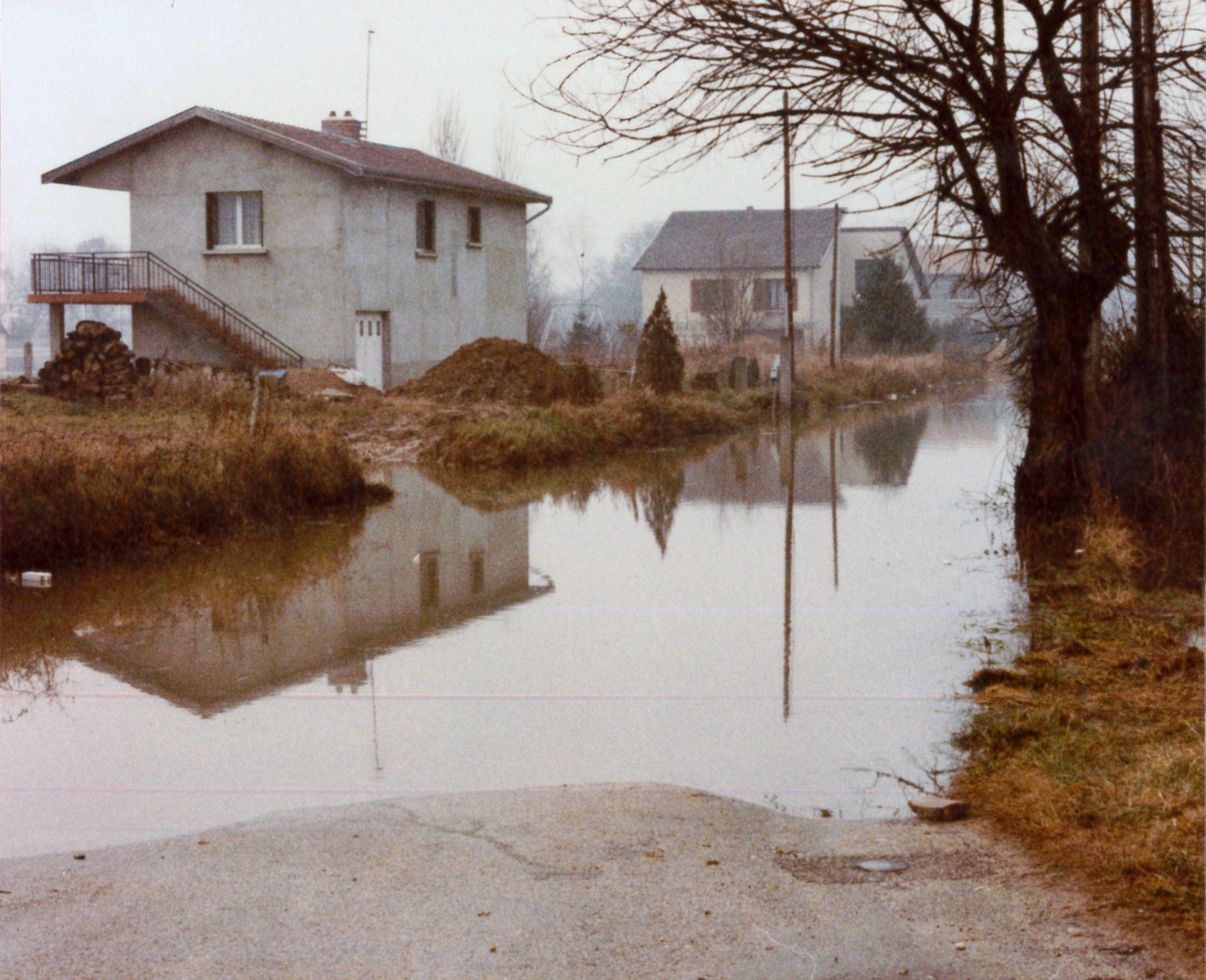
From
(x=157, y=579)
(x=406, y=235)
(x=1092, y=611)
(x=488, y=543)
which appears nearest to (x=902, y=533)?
(x=488, y=543)

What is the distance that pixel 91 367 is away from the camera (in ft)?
102

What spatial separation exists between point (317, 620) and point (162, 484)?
13.7 feet

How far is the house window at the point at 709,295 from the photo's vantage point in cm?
6194

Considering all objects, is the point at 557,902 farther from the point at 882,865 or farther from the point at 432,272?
the point at 432,272

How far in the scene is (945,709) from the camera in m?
8.34

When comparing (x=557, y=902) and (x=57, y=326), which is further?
(x=57, y=326)

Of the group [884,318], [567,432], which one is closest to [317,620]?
[567,432]

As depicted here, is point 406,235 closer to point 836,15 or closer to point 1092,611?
point 836,15

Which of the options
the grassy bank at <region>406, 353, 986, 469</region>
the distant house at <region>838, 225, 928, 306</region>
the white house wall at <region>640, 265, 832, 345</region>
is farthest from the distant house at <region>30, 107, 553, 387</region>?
the distant house at <region>838, 225, 928, 306</region>

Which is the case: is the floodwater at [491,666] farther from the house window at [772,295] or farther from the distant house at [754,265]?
the house window at [772,295]

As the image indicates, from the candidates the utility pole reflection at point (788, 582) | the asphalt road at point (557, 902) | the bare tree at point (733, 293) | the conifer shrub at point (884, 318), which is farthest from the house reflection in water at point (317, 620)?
the conifer shrub at point (884, 318)

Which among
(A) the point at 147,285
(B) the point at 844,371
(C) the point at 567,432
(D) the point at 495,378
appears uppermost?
(A) the point at 147,285

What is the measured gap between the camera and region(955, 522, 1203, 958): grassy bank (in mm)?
5348

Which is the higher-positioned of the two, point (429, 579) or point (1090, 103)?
point (1090, 103)
